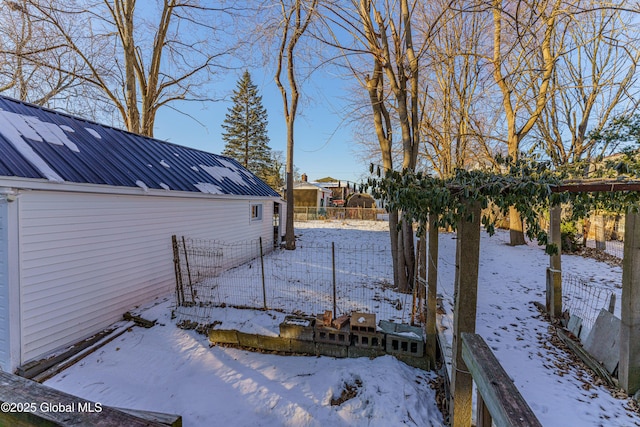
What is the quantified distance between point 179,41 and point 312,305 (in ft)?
46.8

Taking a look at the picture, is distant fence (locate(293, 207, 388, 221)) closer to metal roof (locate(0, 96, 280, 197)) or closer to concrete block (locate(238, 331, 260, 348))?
metal roof (locate(0, 96, 280, 197))

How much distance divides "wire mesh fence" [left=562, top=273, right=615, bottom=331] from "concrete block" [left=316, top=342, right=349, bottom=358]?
3.86 m

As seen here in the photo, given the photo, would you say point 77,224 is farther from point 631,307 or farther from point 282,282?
point 631,307

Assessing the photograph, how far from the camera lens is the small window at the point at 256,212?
11590 mm

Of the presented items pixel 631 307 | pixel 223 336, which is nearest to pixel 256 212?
pixel 223 336

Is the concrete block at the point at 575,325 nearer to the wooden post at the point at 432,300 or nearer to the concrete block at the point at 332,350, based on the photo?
the wooden post at the point at 432,300

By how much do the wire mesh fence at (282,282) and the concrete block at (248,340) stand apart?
91 centimetres

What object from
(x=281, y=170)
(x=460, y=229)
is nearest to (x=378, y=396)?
(x=460, y=229)

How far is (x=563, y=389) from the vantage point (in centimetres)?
330

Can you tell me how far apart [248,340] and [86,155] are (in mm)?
4927

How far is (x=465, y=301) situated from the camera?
2.52m

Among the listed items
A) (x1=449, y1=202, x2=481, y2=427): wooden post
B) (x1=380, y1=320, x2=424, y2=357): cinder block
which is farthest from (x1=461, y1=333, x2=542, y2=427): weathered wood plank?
(x1=380, y1=320, x2=424, y2=357): cinder block

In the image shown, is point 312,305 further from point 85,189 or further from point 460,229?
point 85,189

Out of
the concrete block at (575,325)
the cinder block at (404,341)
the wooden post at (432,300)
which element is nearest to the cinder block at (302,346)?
the cinder block at (404,341)
